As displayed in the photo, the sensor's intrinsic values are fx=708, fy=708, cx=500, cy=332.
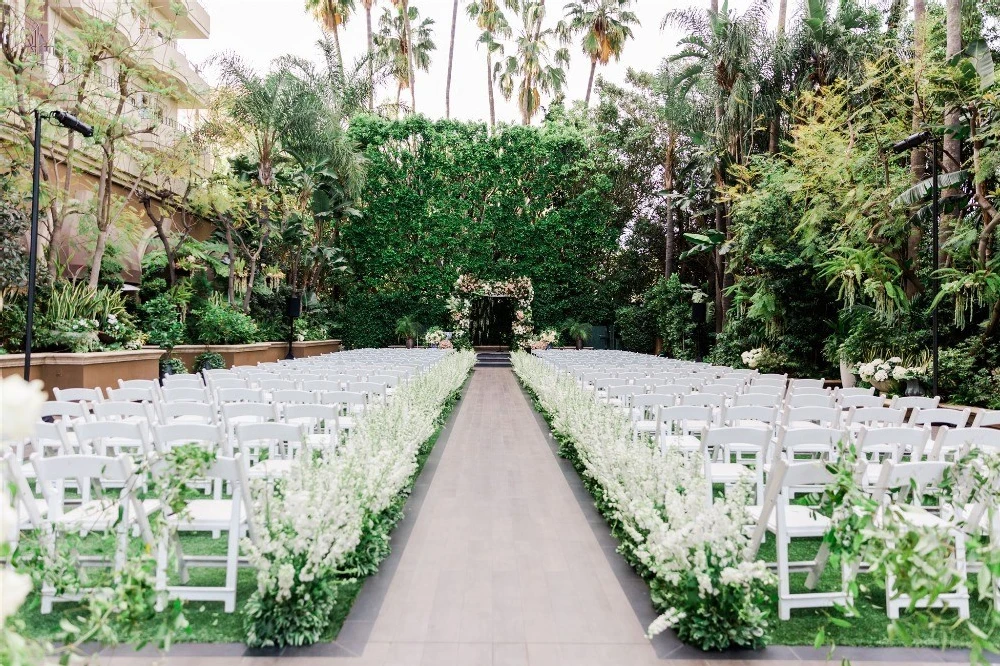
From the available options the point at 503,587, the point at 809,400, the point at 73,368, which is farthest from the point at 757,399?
the point at 73,368

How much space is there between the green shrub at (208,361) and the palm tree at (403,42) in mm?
20523

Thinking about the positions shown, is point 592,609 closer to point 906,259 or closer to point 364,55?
point 906,259

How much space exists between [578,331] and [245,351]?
14.5 meters

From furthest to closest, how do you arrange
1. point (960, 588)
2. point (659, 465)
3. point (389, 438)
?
point (389, 438)
point (659, 465)
point (960, 588)

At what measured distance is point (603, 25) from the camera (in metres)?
31.0

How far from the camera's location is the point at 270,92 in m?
21.0

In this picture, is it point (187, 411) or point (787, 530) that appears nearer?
point (787, 530)

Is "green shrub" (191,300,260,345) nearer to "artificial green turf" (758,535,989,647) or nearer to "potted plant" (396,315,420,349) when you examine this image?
"potted plant" (396,315,420,349)

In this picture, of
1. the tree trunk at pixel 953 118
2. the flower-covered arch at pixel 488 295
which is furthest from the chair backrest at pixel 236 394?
the flower-covered arch at pixel 488 295

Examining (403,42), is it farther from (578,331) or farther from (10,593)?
(10,593)

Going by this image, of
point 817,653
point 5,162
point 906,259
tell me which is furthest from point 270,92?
point 817,653

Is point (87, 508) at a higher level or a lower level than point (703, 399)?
lower

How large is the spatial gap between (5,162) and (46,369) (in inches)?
194

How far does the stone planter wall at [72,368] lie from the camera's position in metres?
10.9
